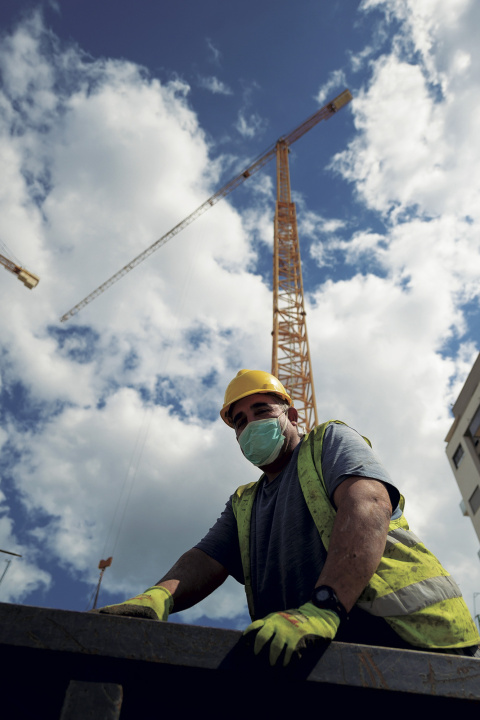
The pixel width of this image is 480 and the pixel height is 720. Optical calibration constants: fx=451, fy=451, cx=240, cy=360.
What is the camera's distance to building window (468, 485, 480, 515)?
23141 mm

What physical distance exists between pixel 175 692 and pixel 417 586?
0.94 metres

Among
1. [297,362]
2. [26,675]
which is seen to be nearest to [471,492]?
[297,362]

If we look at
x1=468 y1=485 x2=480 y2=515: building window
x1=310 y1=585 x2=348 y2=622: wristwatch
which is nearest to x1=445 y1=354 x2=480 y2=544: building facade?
x1=468 y1=485 x2=480 y2=515: building window

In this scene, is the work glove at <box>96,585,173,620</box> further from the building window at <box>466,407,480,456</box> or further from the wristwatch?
the building window at <box>466,407,480,456</box>

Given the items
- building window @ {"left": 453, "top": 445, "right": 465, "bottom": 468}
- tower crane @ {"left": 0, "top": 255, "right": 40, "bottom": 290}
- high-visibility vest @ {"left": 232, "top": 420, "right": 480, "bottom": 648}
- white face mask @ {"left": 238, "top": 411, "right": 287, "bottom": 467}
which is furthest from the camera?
tower crane @ {"left": 0, "top": 255, "right": 40, "bottom": 290}

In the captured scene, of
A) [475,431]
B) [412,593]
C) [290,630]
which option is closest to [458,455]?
[475,431]

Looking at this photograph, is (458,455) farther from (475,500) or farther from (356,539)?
(356,539)

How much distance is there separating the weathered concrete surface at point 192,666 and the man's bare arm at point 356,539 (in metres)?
0.33

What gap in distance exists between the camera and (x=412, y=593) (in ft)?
5.37

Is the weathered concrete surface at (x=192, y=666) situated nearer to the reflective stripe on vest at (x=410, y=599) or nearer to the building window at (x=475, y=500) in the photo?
the reflective stripe on vest at (x=410, y=599)

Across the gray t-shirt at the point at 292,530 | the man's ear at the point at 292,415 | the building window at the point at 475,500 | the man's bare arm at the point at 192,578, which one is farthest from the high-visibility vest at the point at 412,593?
the building window at the point at 475,500

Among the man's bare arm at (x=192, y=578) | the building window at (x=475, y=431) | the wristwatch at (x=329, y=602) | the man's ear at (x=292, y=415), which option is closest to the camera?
the wristwatch at (x=329, y=602)

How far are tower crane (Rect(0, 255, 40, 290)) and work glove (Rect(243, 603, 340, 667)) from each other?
52560 mm

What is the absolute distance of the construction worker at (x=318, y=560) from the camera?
147 centimetres
